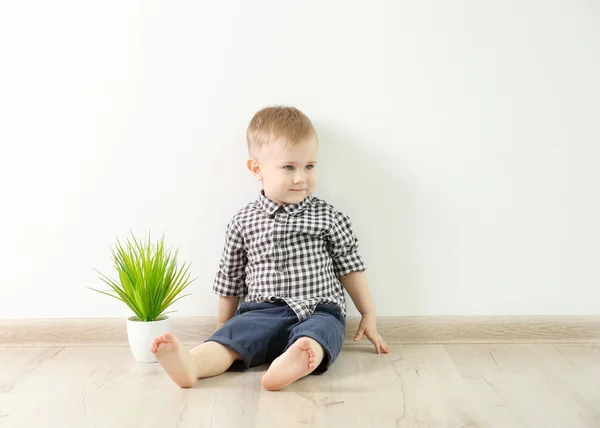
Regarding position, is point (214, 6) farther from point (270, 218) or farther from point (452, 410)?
point (452, 410)

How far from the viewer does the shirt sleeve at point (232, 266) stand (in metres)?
1.64

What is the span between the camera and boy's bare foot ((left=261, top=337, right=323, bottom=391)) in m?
1.30

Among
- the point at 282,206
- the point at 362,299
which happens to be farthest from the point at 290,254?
the point at 362,299

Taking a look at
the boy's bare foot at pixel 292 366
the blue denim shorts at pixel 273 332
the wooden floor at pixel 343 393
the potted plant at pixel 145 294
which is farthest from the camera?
the potted plant at pixel 145 294

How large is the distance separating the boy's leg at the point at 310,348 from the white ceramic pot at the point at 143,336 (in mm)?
324

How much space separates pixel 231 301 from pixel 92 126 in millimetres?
570

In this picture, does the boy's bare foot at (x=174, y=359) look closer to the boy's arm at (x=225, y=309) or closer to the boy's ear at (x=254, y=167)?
the boy's arm at (x=225, y=309)

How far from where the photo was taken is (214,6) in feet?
5.42

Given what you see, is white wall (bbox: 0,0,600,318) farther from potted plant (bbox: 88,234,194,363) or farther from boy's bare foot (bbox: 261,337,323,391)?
boy's bare foot (bbox: 261,337,323,391)

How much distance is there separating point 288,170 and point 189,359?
503 millimetres

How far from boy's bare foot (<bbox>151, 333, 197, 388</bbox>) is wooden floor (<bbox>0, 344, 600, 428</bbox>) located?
0.03 m

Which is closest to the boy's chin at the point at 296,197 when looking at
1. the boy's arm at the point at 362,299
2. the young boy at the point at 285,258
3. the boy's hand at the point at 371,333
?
the young boy at the point at 285,258

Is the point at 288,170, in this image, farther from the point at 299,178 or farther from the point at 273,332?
the point at 273,332

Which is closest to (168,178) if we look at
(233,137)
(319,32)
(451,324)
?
(233,137)
